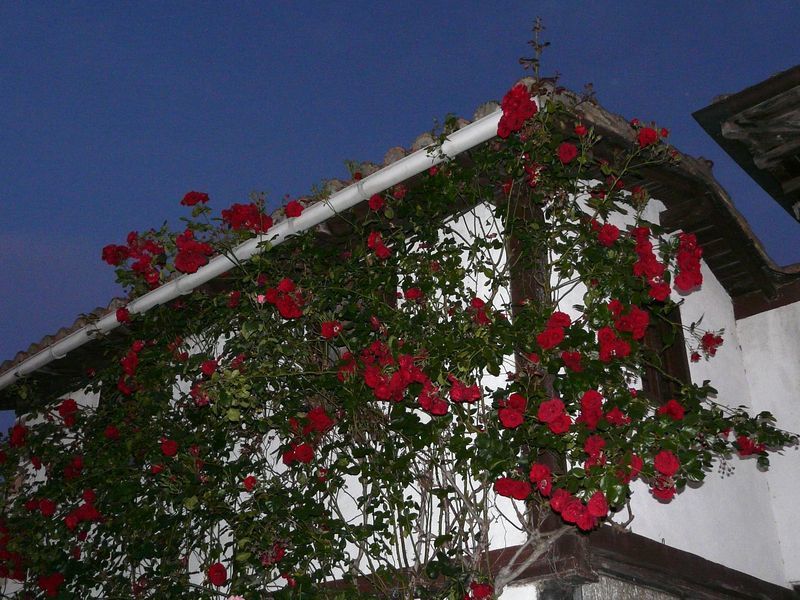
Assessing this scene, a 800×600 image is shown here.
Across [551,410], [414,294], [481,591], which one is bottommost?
[481,591]

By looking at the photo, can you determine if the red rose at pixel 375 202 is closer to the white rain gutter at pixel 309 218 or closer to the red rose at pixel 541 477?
the white rain gutter at pixel 309 218

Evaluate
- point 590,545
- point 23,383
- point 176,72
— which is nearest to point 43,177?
point 176,72

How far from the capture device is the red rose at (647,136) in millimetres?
4941

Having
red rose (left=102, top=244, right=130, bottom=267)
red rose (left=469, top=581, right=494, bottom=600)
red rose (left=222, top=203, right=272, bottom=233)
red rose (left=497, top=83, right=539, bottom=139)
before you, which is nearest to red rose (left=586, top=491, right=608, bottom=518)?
red rose (left=469, top=581, right=494, bottom=600)

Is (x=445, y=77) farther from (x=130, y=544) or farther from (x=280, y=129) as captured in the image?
(x=130, y=544)

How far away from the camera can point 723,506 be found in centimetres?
628

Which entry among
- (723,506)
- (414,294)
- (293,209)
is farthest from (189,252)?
(723,506)

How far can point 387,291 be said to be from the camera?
18.2 ft

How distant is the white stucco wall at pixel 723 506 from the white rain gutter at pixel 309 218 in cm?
245

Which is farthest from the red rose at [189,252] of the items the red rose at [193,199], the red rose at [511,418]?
the red rose at [511,418]

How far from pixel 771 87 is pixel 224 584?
460 cm

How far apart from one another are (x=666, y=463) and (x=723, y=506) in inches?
104

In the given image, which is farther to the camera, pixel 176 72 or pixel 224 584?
pixel 176 72

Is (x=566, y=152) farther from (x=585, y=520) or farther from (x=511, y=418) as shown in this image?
(x=585, y=520)
